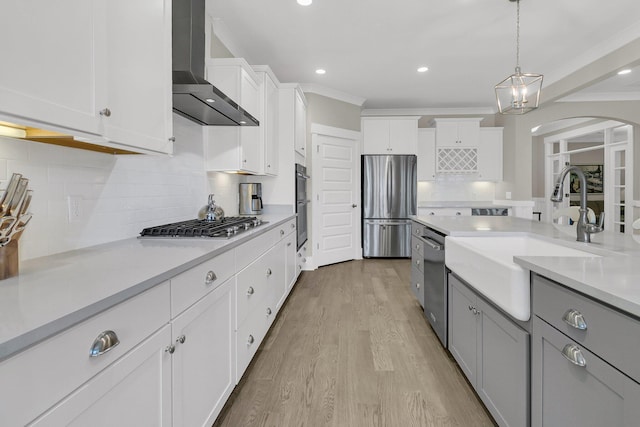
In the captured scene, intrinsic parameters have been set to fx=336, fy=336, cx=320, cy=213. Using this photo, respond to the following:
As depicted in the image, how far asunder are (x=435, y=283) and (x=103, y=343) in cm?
222

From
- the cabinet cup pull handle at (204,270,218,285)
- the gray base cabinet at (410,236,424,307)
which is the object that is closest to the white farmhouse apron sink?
the gray base cabinet at (410,236,424,307)

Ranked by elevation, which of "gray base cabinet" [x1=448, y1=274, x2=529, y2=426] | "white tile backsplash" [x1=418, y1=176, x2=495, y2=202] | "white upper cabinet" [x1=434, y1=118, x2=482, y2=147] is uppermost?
"white upper cabinet" [x1=434, y1=118, x2=482, y2=147]

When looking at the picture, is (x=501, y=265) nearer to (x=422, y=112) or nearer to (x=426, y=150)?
(x=426, y=150)

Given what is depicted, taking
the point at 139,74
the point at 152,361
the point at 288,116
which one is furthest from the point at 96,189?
the point at 288,116

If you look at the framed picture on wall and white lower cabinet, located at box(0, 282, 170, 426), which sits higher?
the framed picture on wall

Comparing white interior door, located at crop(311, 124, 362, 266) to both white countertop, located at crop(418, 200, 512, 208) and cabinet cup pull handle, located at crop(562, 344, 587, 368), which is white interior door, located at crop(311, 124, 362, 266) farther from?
cabinet cup pull handle, located at crop(562, 344, 587, 368)

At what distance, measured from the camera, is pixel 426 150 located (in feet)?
20.4

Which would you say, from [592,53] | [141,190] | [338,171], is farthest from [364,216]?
[141,190]

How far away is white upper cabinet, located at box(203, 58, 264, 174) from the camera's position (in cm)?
273

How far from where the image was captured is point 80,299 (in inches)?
29.9

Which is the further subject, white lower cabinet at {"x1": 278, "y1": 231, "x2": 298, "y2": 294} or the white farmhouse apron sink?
white lower cabinet at {"x1": 278, "y1": 231, "x2": 298, "y2": 294}

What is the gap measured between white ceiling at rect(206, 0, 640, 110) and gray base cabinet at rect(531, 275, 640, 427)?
280 centimetres

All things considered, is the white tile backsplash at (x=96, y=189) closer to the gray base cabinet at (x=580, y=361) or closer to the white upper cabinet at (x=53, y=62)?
the white upper cabinet at (x=53, y=62)

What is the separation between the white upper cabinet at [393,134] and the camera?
5809 millimetres
